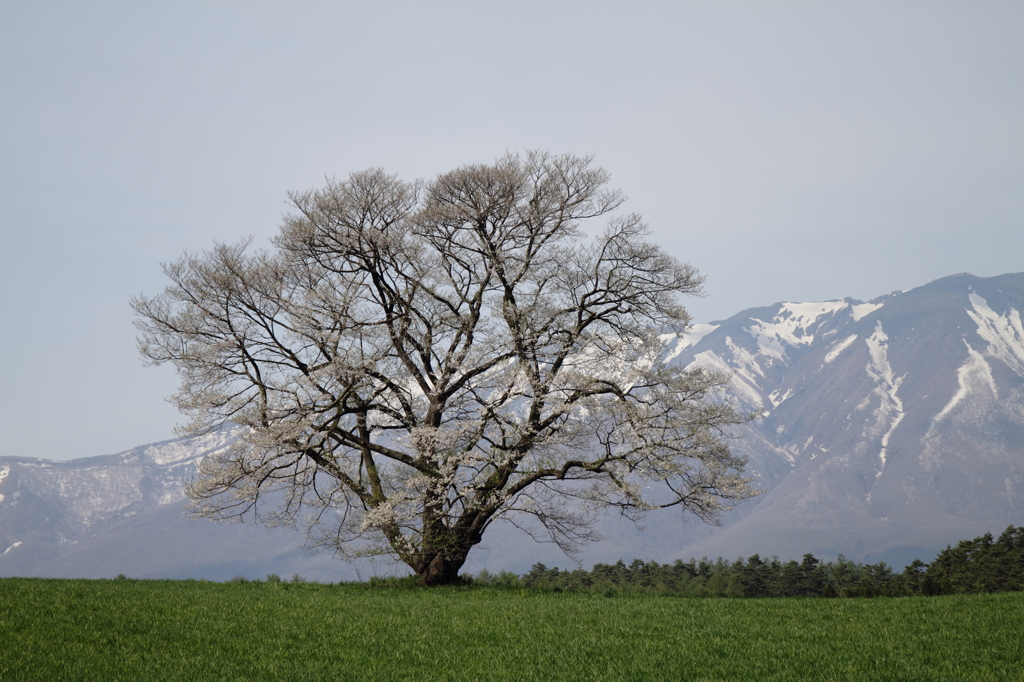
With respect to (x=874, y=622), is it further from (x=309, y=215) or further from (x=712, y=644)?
(x=309, y=215)

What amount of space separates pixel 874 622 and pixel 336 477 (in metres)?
14.7

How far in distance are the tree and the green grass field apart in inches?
174

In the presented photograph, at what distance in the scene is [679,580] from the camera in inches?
1484

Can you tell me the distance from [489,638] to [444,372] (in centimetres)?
1022

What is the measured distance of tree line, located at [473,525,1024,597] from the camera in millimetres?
25938

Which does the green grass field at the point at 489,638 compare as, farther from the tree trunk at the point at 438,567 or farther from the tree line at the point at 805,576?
the tree line at the point at 805,576

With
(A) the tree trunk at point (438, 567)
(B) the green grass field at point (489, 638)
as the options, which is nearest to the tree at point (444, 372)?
(A) the tree trunk at point (438, 567)

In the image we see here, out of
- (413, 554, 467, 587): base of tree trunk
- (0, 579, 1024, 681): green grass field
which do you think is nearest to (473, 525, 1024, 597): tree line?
(413, 554, 467, 587): base of tree trunk

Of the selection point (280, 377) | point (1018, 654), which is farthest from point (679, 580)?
point (1018, 654)

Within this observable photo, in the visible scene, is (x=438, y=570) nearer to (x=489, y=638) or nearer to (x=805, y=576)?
(x=489, y=638)

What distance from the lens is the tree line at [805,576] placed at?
25.9 meters

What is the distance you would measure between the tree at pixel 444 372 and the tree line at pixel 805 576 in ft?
11.5

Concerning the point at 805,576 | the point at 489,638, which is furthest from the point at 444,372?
the point at 805,576

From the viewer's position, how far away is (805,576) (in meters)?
37.1
